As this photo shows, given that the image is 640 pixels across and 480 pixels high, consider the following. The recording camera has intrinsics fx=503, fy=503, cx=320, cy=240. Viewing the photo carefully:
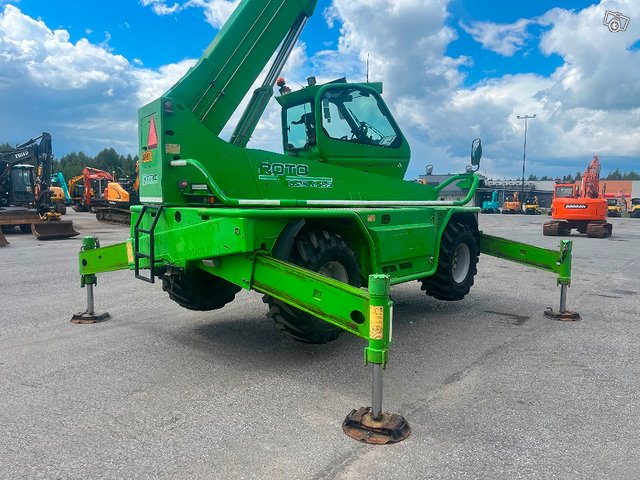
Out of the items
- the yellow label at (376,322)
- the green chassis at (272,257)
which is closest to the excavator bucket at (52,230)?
the green chassis at (272,257)

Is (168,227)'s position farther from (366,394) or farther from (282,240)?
(366,394)

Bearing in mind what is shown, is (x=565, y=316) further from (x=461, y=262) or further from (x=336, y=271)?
(x=336, y=271)

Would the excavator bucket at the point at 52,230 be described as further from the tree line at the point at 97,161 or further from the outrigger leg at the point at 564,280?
the tree line at the point at 97,161

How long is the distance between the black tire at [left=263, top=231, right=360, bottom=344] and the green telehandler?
13 mm

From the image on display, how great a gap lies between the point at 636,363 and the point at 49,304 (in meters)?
6.97

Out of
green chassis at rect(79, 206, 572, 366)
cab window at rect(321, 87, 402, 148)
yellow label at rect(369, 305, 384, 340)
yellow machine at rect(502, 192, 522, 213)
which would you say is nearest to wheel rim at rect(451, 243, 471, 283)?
green chassis at rect(79, 206, 572, 366)

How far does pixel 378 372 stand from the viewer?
3135 millimetres

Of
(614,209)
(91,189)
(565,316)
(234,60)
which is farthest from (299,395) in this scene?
(614,209)

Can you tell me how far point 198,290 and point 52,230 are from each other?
13.4m

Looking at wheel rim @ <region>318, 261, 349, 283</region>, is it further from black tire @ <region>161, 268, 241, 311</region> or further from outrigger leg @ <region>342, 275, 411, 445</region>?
outrigger leg @ <region>342, 275, 411, 445</region>

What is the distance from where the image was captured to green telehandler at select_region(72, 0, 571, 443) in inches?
156

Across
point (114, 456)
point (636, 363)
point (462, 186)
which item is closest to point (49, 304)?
point (114, 456)

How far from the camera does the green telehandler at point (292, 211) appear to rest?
395 cm

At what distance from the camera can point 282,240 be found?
4352mm
